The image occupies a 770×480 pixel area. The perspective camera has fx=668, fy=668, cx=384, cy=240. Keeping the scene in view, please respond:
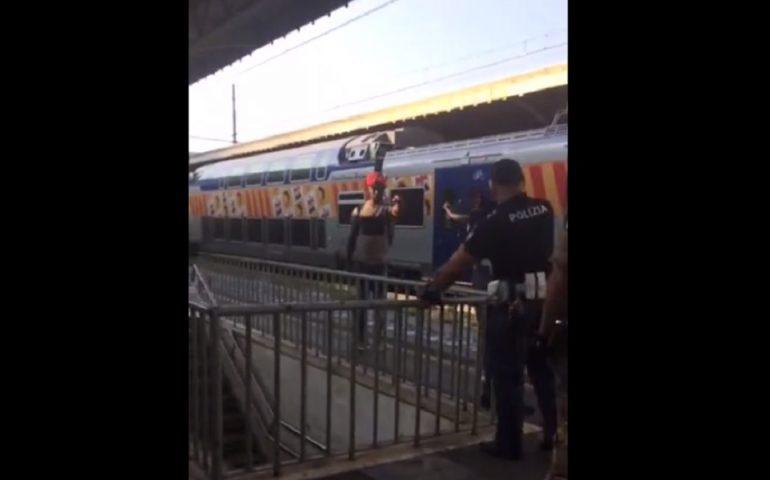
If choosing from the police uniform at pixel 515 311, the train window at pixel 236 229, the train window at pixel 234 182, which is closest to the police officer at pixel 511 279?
A: the police uniform at pixel 515 311

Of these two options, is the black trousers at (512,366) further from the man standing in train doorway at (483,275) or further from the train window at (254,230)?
the train window at (254,230)

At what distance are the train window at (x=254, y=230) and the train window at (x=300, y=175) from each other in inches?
61.8

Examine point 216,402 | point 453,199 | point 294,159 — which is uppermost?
point 294,159

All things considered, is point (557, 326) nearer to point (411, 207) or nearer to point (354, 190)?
point (411, 207)

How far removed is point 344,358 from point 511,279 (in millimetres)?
2089

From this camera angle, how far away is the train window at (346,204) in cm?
1248

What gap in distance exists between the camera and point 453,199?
1077cm

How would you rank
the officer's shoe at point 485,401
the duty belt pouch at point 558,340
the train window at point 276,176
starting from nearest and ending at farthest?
1. the duty belt pouch at point 558,340
2. the officer's shoe at point 485,401
3. the train window at point 276,176

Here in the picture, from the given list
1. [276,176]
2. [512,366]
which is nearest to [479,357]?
[512,366]

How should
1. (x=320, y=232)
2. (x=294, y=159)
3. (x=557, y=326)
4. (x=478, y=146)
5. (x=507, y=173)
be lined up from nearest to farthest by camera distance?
(x=557, y=326), (x=507, y=173), (x=478, y=146), (x=320, y=232), (x=294, y=159)
